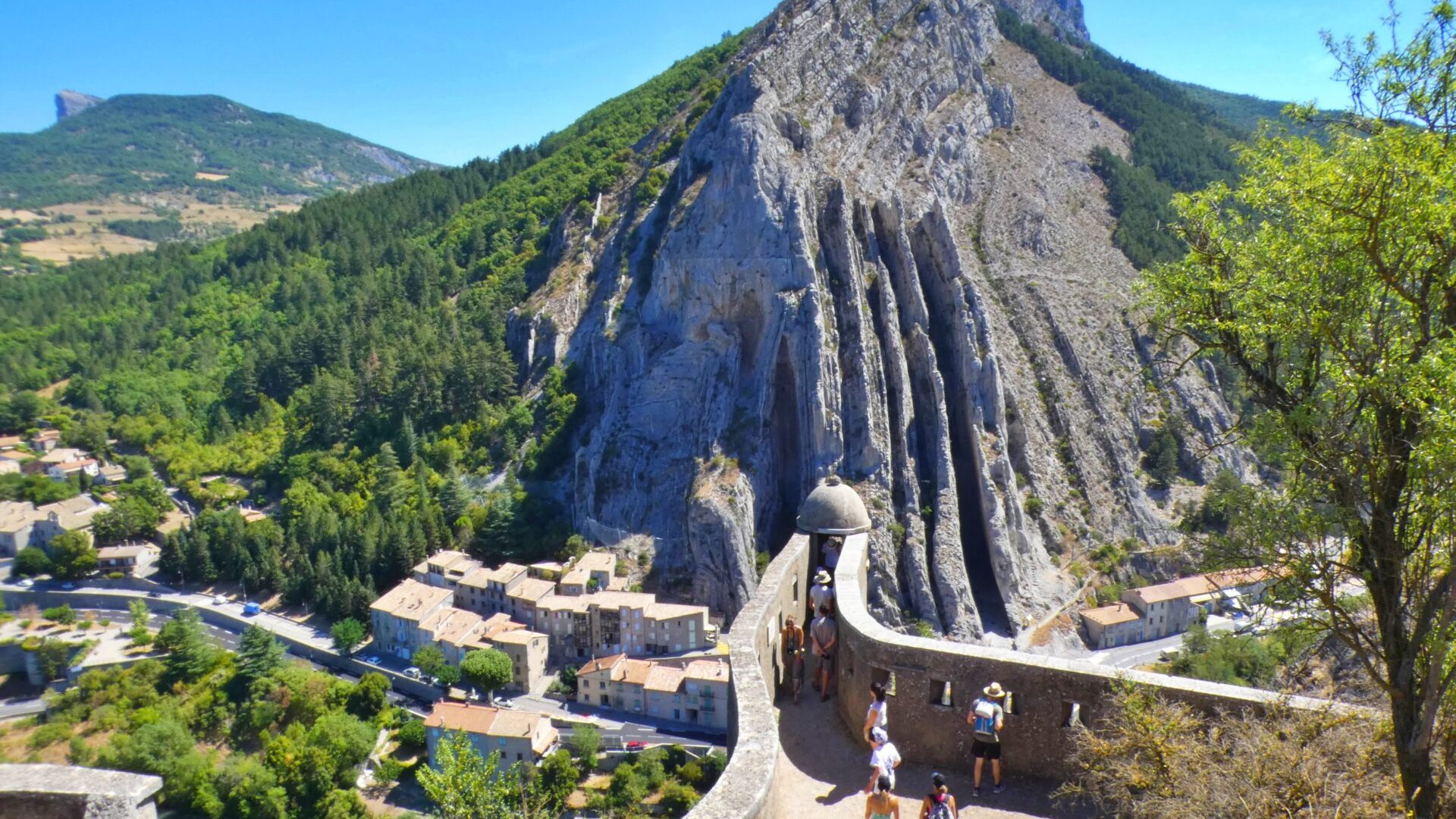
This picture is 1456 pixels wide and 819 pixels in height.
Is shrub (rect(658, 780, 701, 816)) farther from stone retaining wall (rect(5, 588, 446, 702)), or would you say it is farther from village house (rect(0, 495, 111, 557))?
village house (rect(0, 495, 111, 557))

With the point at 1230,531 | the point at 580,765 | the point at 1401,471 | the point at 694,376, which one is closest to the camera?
the point at 1401,471

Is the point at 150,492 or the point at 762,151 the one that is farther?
the point at 150,492

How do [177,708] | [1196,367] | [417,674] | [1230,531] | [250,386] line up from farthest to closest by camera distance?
[250,386]
[1196,367]
[417,674]
[177,708]
[1230,531]

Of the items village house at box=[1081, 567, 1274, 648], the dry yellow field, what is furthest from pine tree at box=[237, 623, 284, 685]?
the dry yellow field

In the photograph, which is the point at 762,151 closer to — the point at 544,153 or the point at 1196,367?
the point at 1196,367

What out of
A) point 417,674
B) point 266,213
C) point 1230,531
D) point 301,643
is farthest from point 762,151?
point 266,213

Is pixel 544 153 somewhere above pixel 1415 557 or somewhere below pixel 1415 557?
above

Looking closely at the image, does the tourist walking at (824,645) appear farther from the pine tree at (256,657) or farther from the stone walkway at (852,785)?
the pine tree at (256,657)
